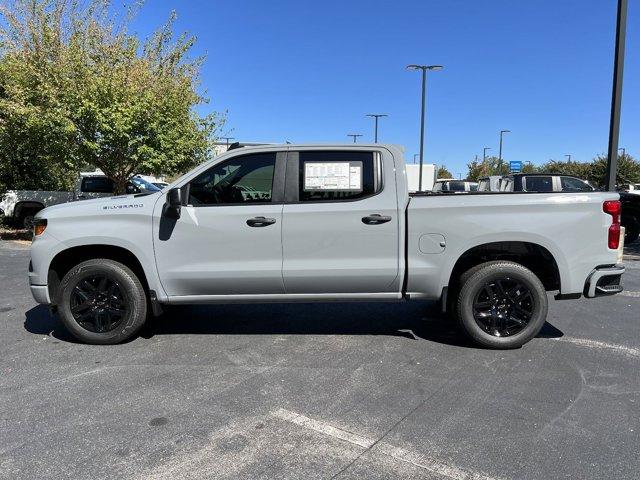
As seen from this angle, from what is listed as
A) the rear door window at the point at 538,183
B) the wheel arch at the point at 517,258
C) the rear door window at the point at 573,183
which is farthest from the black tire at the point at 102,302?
the rear door window at the point at 573,183

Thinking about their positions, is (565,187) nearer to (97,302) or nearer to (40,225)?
(97,302)

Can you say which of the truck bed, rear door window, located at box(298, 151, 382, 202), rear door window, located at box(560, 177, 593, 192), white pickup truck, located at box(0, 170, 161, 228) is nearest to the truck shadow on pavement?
the truck bed

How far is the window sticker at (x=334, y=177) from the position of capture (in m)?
4.65

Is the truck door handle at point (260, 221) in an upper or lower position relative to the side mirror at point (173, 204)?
lower

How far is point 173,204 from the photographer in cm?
448

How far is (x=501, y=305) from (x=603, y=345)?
3.79 ft

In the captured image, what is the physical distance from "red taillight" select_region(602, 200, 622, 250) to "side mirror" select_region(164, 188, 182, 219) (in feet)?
12.2

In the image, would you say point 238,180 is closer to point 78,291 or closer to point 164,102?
point 78,291

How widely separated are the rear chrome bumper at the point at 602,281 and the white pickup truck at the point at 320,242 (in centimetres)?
1

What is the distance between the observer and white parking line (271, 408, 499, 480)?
275 cm

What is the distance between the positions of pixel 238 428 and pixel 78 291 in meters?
2.39

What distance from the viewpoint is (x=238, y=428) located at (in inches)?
128

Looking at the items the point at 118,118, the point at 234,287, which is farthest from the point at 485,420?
the point at 118,118

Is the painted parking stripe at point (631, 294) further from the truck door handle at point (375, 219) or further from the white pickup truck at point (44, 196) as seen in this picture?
the white pickup truck at point (44, 196)
